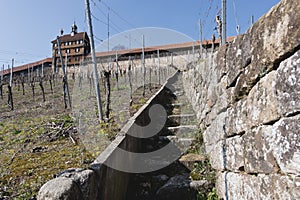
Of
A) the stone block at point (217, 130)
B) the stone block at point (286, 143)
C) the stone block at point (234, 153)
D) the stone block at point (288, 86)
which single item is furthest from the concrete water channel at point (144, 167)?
the stone block at point (288, 86)

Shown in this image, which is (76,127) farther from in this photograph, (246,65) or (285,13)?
(285,13)

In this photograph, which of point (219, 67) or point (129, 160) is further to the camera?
point (129, 160)

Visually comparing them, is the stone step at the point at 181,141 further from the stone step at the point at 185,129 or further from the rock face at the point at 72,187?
the rock face at the point at 72,187

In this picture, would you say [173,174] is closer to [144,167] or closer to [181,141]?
[144,167]

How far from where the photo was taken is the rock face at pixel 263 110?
1.15 meters

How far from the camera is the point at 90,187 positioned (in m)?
1.93

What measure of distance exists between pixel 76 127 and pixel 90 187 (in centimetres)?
352

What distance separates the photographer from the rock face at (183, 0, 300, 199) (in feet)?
3.76

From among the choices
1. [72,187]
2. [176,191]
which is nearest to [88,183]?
[72,187]

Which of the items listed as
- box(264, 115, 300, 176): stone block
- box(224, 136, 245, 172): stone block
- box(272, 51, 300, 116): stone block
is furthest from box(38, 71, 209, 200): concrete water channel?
box(272, 51, 300, 116): stone block

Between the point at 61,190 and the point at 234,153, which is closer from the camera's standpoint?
the point at 61,190

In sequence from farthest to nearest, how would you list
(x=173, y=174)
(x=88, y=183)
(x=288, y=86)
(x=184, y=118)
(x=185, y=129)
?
(x=184, y=118) < (x=185, y=129) < (x=173, y=174) < (x=88, y=183) < (x=288, y=86)

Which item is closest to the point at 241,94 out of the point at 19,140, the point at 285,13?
the point at 285,13

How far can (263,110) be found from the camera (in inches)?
57.7
